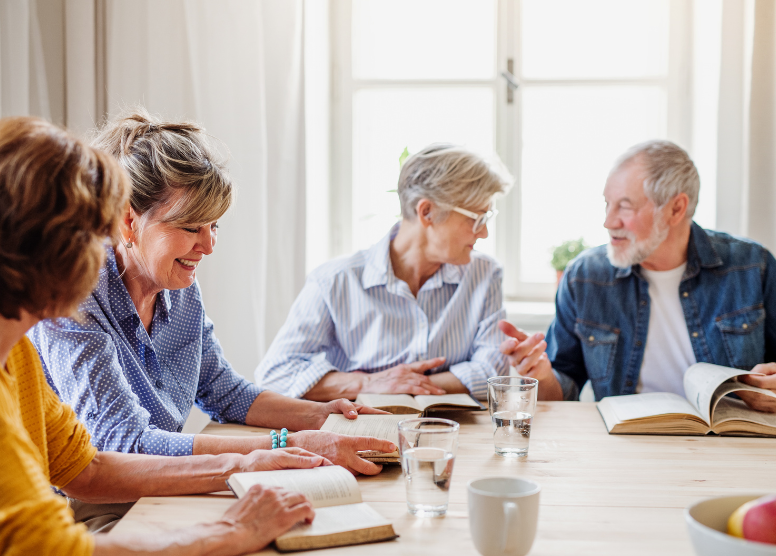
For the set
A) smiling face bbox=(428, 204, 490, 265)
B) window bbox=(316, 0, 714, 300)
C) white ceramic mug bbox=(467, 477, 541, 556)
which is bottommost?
white ceramic mug bbox=(467, 477, 541, 556)

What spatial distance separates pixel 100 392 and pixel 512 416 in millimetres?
706

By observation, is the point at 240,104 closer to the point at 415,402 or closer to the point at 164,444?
the point at 415,402

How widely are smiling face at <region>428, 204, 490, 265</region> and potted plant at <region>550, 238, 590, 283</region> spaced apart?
→ 0.96 m

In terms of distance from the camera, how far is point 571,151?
10.2ft

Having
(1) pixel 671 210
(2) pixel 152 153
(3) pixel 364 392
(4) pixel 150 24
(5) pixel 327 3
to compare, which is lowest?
(3) pixel 364 392

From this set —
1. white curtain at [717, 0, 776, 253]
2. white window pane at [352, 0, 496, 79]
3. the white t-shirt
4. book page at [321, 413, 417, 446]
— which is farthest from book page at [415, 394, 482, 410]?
white window pane at [352, 0, 496, 79]

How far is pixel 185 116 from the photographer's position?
2639 millimetres

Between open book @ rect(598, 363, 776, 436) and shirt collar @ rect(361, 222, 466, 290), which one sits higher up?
shirt collar @ rect(361, 222, 466, 290)

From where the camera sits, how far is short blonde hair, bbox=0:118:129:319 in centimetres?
74

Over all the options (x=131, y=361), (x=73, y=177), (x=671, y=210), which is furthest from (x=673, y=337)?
(x=73, y=177)

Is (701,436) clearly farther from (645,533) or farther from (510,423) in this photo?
(645,533)

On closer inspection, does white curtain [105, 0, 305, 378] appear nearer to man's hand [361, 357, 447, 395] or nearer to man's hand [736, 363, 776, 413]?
man's hand [361, 357, 447, 395]

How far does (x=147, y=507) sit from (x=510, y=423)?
24.1 inches

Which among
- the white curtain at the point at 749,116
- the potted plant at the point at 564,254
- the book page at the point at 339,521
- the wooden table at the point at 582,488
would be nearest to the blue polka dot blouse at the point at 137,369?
the wooden table at the point at 582,488
